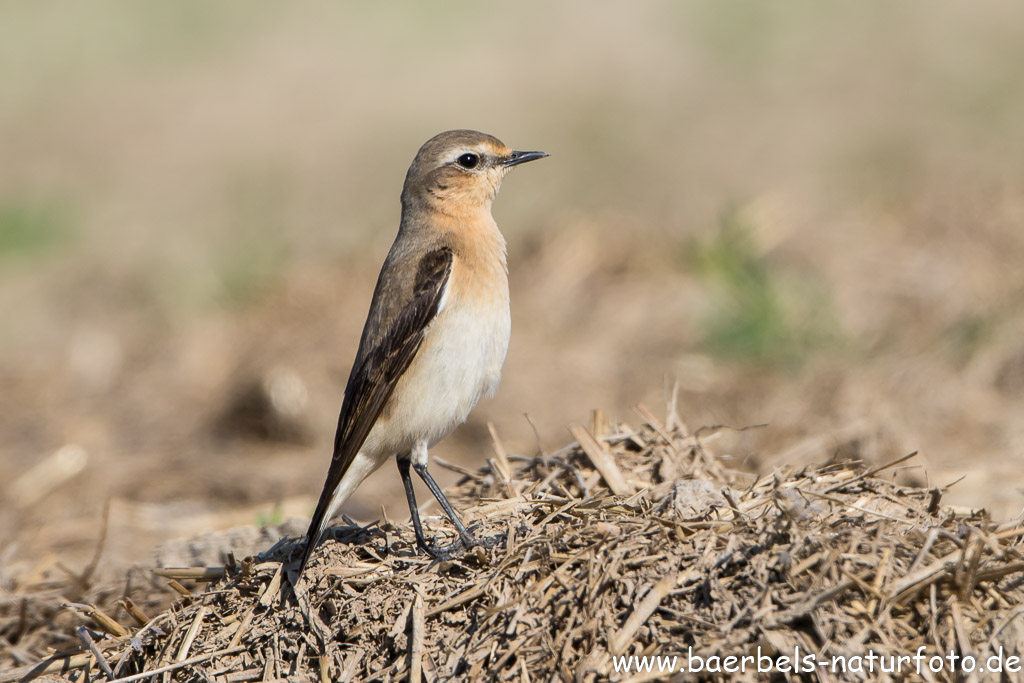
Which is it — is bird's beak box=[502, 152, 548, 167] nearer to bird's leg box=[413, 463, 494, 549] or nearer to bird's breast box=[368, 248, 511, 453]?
bird's breast box=[368, 248, 511, 453]

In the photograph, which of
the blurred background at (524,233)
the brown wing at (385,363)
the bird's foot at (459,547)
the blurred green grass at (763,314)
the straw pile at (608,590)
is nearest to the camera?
the straw pile at (608,590)

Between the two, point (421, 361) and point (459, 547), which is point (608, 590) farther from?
point (421, 361)

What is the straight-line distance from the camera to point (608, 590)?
174 inches

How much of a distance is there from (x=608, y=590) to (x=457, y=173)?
3.02 meters

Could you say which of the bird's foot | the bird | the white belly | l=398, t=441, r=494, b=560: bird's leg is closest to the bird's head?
the bird

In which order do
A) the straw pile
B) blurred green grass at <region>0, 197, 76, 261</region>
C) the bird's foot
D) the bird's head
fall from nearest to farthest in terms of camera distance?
1. the straw pile
2. the bird's foot
3. the bird's head
4. blurred green grass at <region>0, 197, 76, 261</region>

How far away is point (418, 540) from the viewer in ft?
17.3

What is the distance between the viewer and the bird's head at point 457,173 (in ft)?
21.2

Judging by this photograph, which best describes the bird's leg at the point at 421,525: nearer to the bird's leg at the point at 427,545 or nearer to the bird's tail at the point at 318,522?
the bird's leg at the point at 427,545

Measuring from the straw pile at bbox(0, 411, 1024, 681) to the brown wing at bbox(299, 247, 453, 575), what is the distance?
0.52m

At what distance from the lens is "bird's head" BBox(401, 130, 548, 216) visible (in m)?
6.45

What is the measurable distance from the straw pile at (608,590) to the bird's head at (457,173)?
72.5 inches

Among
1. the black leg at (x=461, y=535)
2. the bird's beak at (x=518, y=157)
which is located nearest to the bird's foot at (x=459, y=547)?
the black leg at (x=461, y=535)

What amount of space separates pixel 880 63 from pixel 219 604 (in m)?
18.4
